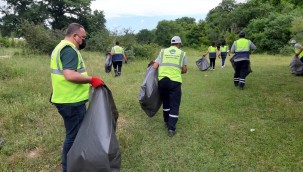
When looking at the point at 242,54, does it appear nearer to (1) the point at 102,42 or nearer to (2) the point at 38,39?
(2) the point at 38,39

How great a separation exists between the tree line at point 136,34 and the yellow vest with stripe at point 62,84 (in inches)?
384

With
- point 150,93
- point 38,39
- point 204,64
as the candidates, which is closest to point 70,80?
point 150,93

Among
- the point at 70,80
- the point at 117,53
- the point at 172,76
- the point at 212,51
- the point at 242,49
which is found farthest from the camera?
the point at 212,51

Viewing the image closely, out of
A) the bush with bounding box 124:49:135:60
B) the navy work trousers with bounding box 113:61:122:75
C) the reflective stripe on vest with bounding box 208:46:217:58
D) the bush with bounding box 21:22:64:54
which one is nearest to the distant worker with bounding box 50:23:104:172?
the navy work trousers with bounding box 113:61:122:75

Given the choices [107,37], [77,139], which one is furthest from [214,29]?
[77,139]

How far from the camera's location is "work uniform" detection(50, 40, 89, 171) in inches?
129

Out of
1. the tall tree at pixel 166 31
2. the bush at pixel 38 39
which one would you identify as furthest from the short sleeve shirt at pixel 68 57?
the tall tree at pixel 166 31

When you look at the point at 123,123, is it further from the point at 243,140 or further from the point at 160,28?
the point at 160,28

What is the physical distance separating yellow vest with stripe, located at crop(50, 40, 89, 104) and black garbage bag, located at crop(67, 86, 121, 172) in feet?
0.69

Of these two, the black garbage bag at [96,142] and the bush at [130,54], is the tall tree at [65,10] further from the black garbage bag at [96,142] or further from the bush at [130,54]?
the black garbage bag at [96,142]

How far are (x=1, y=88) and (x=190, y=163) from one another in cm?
577

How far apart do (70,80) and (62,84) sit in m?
0.20

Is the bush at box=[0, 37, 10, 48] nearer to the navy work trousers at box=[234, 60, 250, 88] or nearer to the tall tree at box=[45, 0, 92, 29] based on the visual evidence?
the tall tree at box=[45, 0, 92, 29]

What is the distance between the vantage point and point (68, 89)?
11.1ft
